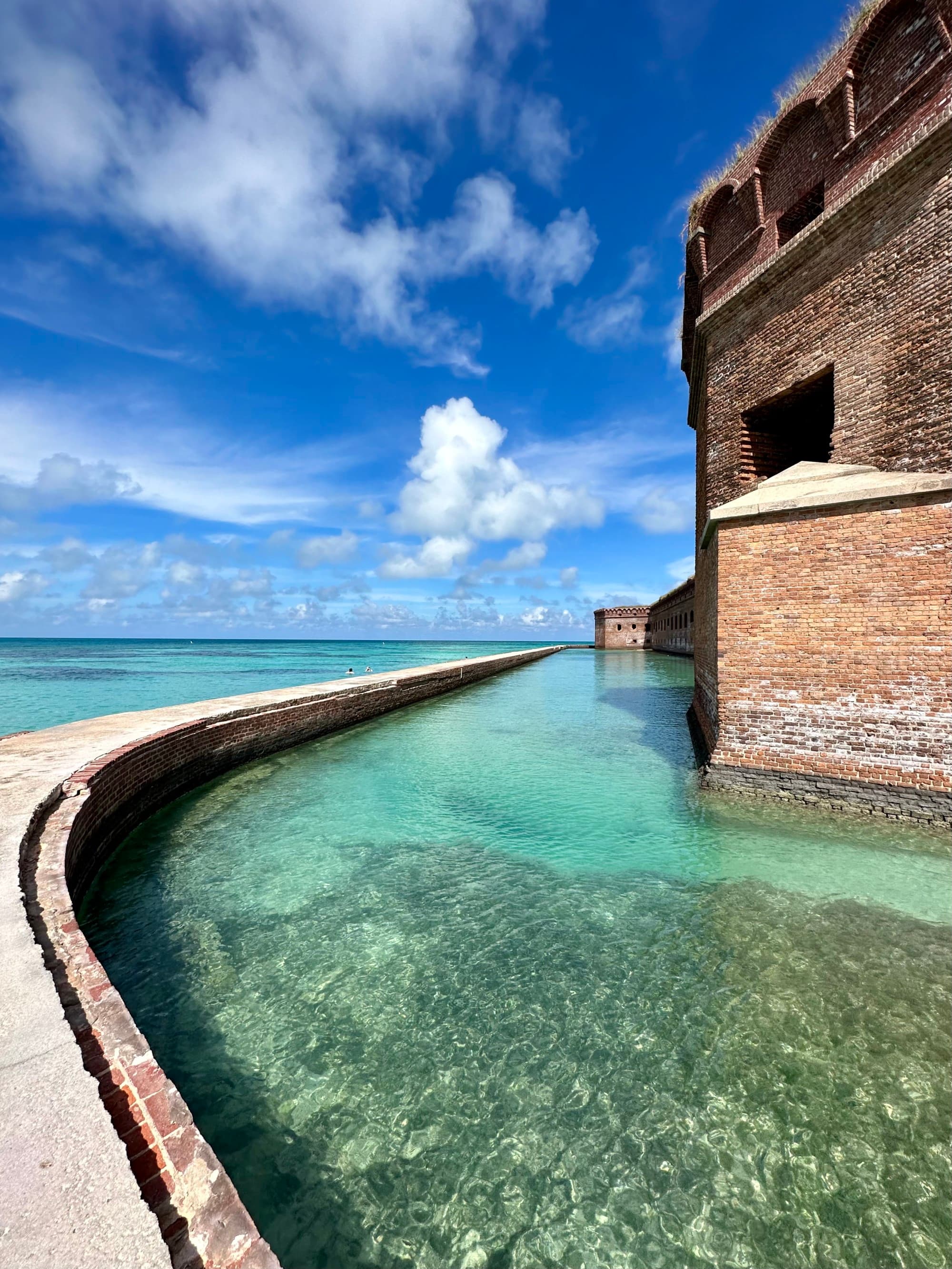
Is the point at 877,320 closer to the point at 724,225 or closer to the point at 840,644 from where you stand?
the point at 840,644

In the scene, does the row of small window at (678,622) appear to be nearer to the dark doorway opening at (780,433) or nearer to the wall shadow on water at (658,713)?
the wall shadow on water at (658,713)

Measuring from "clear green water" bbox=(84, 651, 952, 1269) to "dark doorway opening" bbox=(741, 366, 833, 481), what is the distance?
5.30 meters

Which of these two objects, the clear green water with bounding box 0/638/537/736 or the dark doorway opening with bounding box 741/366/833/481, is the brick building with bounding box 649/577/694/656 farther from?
the clear green water with bounding box 0/638/537/736

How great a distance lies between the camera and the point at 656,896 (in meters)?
4.29

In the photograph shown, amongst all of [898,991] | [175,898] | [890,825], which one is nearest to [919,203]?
[890,825]

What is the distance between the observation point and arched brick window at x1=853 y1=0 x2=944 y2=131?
241 inches

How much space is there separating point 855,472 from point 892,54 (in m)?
5.21

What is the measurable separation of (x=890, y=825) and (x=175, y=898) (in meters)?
6.80

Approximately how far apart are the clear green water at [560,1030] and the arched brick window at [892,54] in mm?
8550

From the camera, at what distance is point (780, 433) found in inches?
329

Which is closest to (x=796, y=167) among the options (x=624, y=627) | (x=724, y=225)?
(x=724, y=225)

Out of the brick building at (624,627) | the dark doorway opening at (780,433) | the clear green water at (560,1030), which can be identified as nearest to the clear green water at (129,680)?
the clear green water at (560,1030)

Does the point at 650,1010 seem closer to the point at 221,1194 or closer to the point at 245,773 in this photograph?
the point at 221,1194

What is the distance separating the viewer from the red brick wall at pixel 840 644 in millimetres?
5402
